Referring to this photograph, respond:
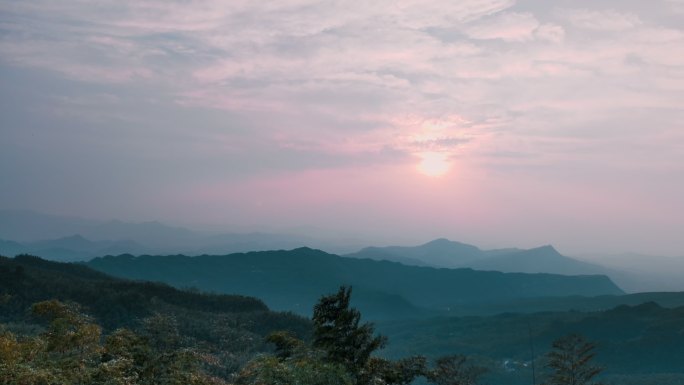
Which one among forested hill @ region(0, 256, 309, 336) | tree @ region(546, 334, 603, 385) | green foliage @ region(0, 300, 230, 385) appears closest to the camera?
green foliage @ region(0, 300, 230, 385)

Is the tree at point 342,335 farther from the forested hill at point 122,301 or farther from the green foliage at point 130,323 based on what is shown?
the forested hill at point 122,301

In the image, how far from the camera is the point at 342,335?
20.9 metres

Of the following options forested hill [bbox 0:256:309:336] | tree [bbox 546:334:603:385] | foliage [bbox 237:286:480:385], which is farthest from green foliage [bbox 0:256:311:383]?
tree [bbox 546:334:603:385]

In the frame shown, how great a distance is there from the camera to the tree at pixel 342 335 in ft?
67.1

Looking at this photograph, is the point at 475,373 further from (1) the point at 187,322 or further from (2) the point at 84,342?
(1) the point at 187,322

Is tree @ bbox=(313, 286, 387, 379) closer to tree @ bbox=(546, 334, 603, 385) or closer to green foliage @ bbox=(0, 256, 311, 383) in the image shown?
green foliage @ bbox=(0, 256, 311, 383)

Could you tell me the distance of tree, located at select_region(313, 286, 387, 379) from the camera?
805 inches

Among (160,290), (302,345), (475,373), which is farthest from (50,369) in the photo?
(160,290)

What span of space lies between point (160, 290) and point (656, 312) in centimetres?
13971

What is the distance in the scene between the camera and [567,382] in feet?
106

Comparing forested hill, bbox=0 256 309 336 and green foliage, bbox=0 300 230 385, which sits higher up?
green foliage, bbox=0 300 230 385

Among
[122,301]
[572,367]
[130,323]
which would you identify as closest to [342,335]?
[572,367]

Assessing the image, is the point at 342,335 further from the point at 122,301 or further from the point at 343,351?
the point at 122,301

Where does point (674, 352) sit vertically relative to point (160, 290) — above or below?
below
